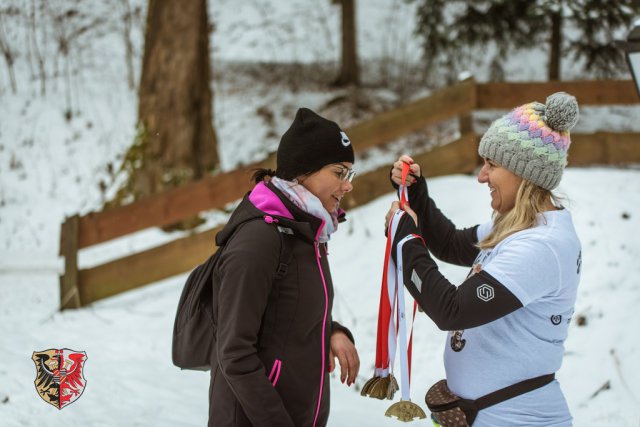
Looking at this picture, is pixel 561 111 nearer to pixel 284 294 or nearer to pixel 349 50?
pixel 284 294

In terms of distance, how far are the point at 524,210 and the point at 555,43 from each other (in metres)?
8.63

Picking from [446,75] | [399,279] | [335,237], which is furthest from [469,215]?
[446,75]

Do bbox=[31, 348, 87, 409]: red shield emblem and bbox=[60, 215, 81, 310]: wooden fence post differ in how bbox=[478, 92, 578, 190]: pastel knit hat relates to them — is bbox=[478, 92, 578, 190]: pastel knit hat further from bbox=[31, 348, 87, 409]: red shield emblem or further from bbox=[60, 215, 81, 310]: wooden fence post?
bbox=[60, 215, 81, 310]: wooden fence post

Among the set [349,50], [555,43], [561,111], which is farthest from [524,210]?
[349,50]

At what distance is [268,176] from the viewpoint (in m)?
2.72

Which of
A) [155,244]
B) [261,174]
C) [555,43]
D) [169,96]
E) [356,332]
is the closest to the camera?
[261,174]

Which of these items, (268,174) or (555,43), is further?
(555,43)

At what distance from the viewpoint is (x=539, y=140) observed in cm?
241

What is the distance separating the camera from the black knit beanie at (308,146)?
8.05ft

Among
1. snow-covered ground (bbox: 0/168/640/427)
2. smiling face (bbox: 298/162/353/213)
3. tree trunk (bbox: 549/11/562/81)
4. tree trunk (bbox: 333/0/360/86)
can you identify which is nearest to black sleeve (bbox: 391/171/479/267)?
smiling face (bbox: 298/162/353/213)

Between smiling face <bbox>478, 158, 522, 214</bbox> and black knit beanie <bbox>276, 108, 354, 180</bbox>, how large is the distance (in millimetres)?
548

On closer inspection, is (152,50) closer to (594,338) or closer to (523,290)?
(594,338)

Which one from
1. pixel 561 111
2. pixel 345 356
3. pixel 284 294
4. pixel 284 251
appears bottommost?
pixel 345 356

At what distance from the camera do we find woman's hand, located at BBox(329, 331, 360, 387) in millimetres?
2520
